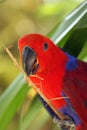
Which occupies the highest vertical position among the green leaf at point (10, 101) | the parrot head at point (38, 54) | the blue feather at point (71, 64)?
the parrot head at point (38, 54)

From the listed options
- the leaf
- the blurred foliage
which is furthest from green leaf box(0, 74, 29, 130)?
the leaf

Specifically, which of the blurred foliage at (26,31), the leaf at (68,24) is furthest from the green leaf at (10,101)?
the leaf at (68,24)

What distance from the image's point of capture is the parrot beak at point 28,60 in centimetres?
55

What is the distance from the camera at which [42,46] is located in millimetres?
591

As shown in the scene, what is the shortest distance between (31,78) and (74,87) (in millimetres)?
74

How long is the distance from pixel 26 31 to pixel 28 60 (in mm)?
699

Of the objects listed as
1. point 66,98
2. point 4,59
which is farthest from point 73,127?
point 4,59

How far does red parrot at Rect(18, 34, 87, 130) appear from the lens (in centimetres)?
57

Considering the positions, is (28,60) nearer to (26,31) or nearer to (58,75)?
(58,75)

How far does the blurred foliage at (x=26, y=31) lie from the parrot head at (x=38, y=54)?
0.03 metres

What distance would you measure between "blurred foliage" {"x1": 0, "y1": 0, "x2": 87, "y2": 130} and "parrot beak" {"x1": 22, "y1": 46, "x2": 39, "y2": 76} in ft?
0.14

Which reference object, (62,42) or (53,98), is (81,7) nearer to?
(62,42)

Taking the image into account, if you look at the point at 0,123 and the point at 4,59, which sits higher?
the point at 4,59

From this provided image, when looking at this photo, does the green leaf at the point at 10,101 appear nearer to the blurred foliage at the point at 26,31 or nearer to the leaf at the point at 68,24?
the blurred foliage at the point at 26,31
